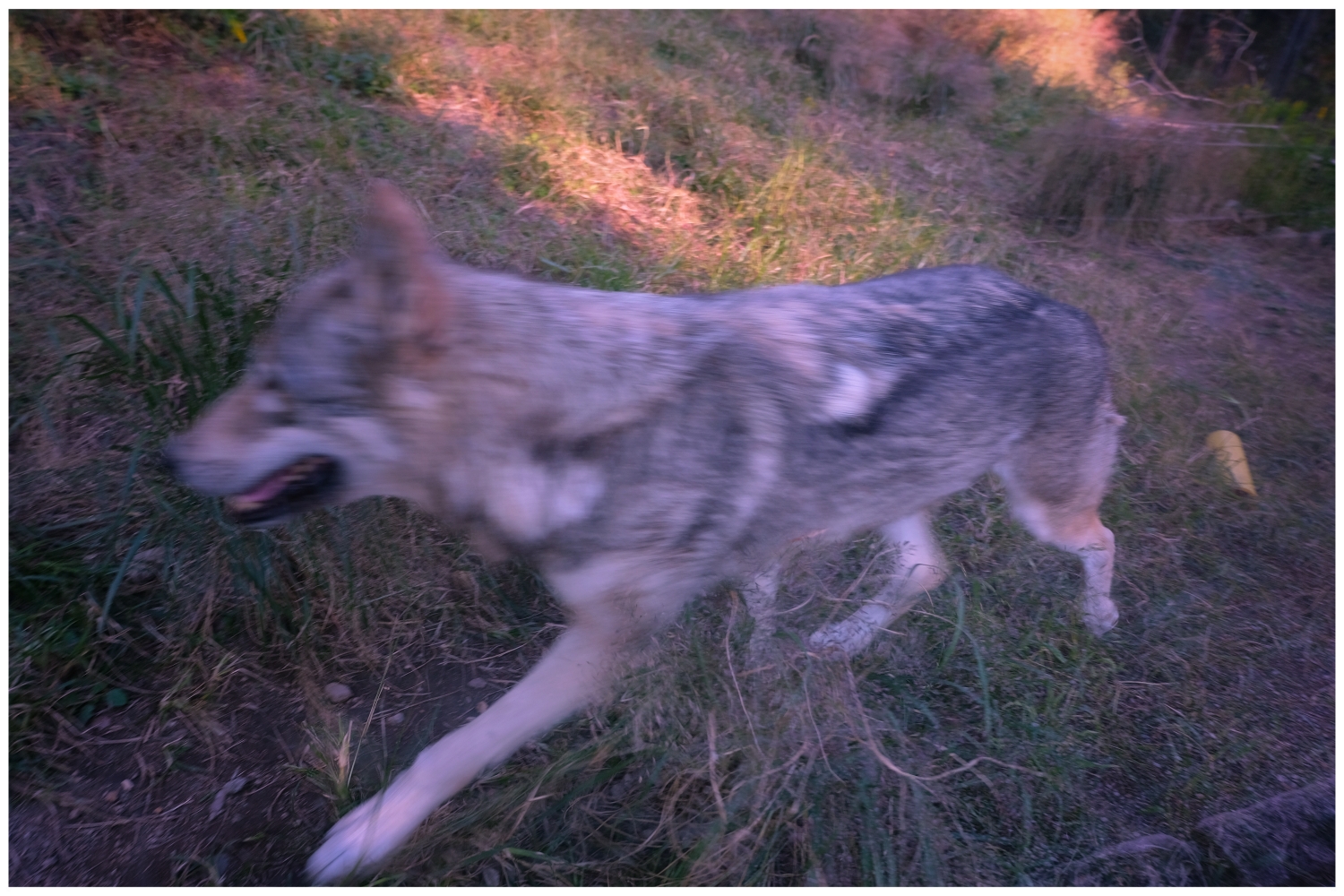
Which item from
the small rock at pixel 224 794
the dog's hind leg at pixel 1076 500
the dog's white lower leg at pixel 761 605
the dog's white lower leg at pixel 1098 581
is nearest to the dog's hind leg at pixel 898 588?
the dog's white lower leg at pixel 761 605

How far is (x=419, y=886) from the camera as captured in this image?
2.19 m

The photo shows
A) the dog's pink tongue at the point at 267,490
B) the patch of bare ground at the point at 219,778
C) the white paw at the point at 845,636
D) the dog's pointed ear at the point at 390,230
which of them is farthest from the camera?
the white paw at the point at 845,636

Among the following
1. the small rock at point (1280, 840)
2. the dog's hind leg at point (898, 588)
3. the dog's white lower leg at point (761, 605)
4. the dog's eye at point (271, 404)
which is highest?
the dog's eye at point (271, 404)

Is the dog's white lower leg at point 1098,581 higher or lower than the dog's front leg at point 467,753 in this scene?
lower

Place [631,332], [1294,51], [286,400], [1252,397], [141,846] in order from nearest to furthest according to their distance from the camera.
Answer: [286,400]
[631,332]
[141,846]
[1252,397]
[1294,51]

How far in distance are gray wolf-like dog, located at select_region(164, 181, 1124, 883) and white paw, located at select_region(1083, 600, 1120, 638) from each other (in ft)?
3.88

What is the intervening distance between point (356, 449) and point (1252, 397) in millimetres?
6033

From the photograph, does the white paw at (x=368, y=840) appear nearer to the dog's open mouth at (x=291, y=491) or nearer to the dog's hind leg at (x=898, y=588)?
the dog's open mouth at (x=291, y=491)

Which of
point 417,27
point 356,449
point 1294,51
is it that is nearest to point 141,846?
point 356,449

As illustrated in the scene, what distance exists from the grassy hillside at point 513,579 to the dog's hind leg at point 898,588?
0.28 feet

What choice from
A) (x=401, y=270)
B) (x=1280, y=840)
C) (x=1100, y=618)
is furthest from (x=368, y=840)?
(x=1100, y=618)

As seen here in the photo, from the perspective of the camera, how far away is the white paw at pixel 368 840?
85.6 inches

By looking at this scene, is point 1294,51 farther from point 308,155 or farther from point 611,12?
point 308,155

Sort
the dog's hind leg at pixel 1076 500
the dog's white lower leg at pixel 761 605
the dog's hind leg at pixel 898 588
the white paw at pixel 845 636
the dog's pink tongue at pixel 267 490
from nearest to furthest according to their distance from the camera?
the dog's pink tongue at pixel 267 490, the dog's white lower leg at pixel 761 605, the white paw at pixel 845 636, the dog's hind leg at pixel 898 588, the dog's hind leg at pixel 1076 500
